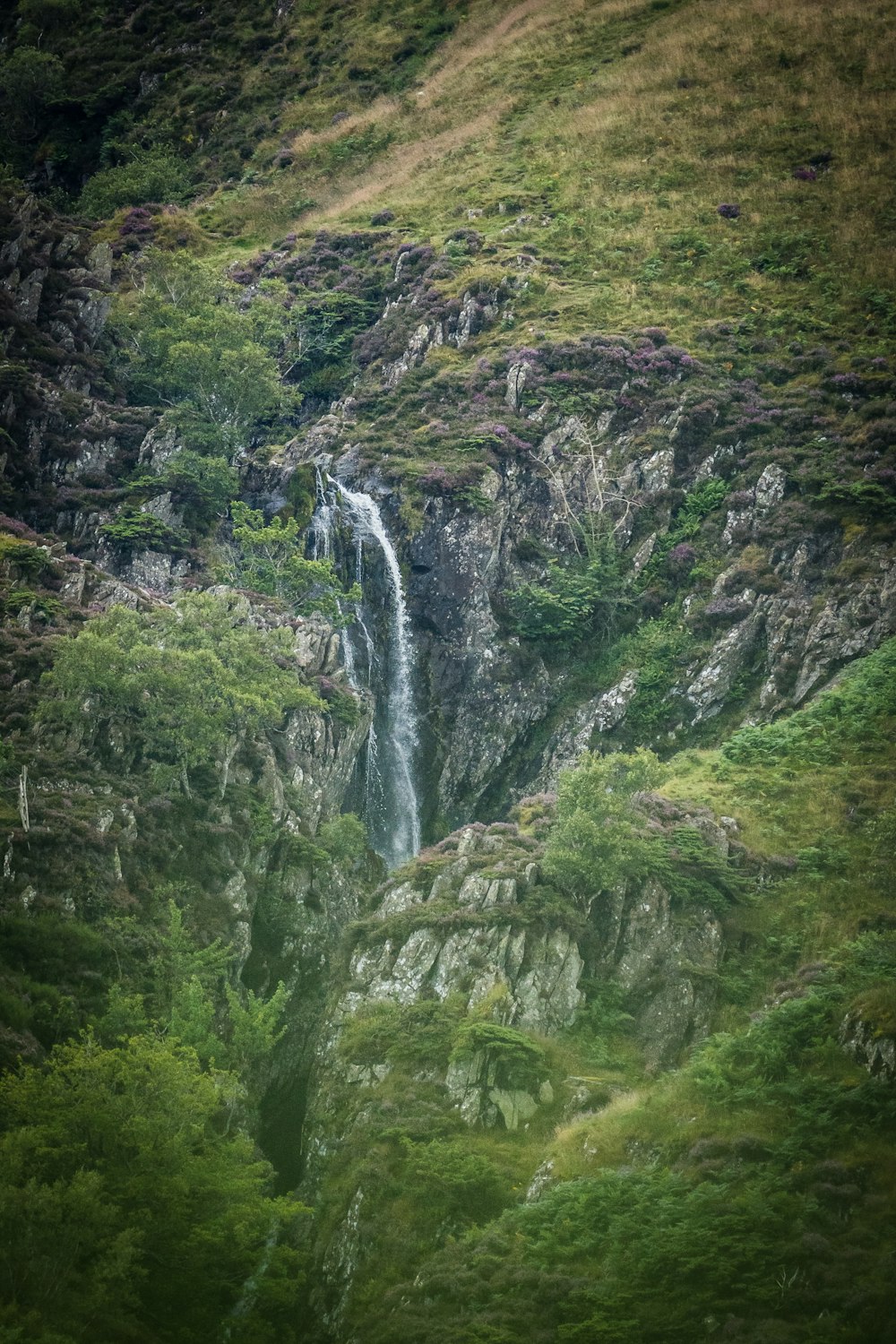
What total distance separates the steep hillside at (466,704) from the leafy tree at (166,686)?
0.26m

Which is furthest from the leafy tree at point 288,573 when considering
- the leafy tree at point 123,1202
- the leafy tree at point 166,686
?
the leafy tree at point 123,1202

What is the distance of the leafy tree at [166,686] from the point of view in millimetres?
45844

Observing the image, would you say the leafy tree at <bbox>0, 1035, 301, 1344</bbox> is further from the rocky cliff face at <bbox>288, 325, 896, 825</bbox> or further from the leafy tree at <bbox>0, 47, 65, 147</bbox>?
the leafy tree at <bbox>0, 47, 65, 147</bbox>

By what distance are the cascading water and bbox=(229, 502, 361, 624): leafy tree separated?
1.95 meters

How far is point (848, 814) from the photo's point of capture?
4962 centimetres

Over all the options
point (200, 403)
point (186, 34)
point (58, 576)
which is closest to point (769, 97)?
point (200, 403)

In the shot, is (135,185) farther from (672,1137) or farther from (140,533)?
(672,1137)

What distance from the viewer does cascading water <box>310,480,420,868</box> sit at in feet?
202

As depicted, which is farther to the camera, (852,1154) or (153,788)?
(153,788)

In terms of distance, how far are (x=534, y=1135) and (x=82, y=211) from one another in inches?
3594

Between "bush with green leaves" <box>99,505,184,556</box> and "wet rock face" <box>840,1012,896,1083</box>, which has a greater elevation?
"bush with green leaves" <box>99,505,184,556</box>

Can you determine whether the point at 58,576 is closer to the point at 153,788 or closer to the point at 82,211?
the point at 153,788

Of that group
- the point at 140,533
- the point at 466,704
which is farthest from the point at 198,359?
the point at 466,704

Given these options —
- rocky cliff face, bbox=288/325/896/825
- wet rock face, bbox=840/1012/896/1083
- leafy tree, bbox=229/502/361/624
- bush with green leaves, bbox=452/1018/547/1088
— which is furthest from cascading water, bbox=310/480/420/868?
wet rock face, bbox=840/1012/896/1083
